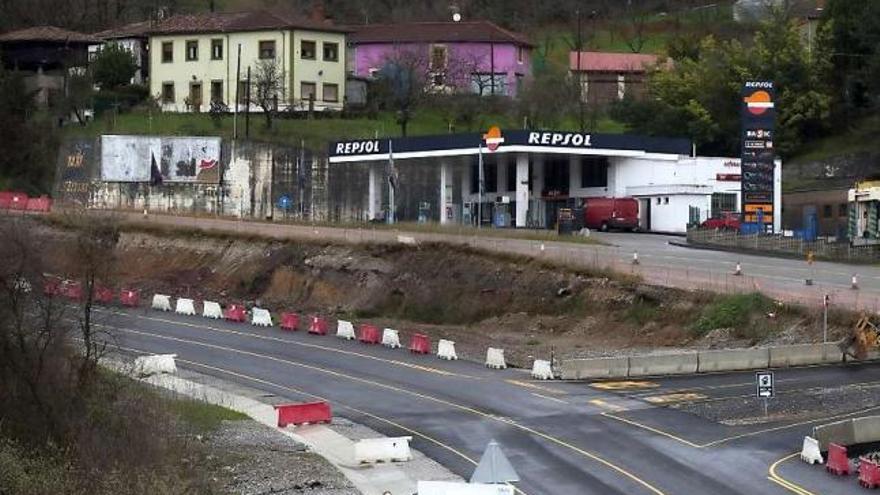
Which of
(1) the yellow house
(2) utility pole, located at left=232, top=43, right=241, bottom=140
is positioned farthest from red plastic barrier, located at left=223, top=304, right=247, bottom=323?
(1) the yellow house

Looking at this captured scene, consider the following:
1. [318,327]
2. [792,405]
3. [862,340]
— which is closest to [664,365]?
[862,340]

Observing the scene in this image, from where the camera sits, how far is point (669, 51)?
123438mm

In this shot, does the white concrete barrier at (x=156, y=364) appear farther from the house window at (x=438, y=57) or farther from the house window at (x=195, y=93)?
the house window at (x=438, y=57)

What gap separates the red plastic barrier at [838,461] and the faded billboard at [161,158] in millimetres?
66680

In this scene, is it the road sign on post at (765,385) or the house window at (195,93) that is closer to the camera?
the road sign on post at (765,385)

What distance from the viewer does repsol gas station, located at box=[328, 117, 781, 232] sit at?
295ft

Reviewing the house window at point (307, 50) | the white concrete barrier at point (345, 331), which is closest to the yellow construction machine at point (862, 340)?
the white concrete barrier at point (345, 331)

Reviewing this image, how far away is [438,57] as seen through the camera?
119m

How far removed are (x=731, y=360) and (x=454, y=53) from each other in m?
72.2

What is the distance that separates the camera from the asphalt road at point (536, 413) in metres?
35.0

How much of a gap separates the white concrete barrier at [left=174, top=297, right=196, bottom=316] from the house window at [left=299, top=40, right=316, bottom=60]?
39.6 m

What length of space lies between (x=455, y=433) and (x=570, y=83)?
8046cm

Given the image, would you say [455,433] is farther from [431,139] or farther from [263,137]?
[263,137]

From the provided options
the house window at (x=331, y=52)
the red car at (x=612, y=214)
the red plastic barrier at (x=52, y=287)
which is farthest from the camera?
the house window at (x=331, y=52)
